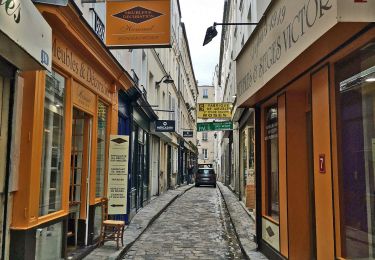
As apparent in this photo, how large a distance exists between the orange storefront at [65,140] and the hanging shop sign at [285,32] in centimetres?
277

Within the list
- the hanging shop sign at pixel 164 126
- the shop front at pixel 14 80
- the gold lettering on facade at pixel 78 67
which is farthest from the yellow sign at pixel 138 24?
the hanging shop sign at pixel 164 126

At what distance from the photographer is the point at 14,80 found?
16.1 ft

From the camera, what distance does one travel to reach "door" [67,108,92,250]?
798cm

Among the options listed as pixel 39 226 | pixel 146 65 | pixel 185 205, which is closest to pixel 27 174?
pixel 39 226

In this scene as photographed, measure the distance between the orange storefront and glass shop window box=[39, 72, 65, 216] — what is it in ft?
0.05

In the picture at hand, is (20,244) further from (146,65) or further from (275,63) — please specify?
(146,65)

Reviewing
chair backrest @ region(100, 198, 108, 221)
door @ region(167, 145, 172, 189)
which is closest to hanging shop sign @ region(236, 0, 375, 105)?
chair backrest @ region(100, 198, 108, 221)

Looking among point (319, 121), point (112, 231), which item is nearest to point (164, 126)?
point (112, 231)

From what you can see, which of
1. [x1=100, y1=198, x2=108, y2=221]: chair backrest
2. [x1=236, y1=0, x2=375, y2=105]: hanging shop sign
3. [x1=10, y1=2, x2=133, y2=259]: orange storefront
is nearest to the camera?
[x1=236, y1=0, x2=375, y2=105]: hanging shop sign

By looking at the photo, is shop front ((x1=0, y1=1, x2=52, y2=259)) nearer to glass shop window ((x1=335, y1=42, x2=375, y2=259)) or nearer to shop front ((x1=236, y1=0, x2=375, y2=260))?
shop front ((x1=236, y1=0, x2=375, y2=260))

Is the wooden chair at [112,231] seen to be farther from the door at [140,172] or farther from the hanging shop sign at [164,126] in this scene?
the hanging shop sign at [164,126]

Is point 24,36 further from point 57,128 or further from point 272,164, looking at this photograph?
point 272,164

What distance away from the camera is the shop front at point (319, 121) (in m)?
4.02

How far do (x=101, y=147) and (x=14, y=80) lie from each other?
4504mm
